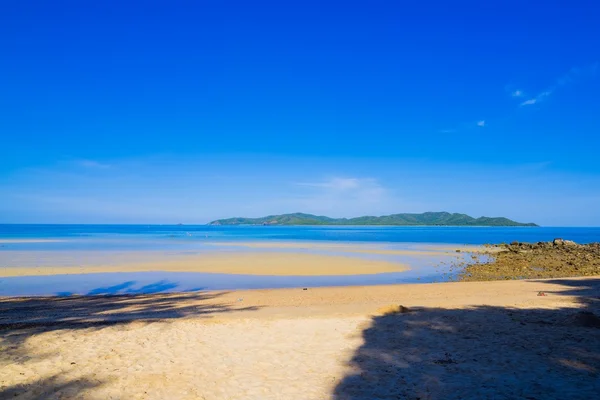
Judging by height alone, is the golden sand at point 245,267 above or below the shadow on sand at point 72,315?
below

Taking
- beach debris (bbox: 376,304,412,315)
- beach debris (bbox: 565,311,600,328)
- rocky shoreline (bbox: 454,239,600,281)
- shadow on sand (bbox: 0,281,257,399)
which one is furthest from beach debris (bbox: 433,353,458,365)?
rocky shoreline (bbox: 454,239,600,281)

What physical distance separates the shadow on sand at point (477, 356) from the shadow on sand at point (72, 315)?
211 inches

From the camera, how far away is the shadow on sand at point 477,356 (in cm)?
709

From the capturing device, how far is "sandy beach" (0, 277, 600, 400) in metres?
7.32

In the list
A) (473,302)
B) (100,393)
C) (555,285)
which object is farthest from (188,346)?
(555,285)

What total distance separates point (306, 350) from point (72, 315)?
918 centimetres

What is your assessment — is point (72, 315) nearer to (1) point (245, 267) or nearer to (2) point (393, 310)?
(2) point (393, 310)

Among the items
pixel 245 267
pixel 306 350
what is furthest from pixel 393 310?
pixel 245 267

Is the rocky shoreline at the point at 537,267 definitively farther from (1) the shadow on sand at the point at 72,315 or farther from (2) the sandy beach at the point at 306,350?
(1) the shadow on sand at the point at 72,315

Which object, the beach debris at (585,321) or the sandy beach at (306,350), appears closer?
the sandy beach at (306,350)

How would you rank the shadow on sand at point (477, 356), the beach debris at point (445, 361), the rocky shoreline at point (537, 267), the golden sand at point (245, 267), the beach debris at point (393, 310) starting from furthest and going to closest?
the golden sand at point (245, 267) < the rocky shoreline at point (537, 267) < the beach debris at point (393, 310) < the beach debris at point (445, 361) < the shadow on sand at point (477, 356)

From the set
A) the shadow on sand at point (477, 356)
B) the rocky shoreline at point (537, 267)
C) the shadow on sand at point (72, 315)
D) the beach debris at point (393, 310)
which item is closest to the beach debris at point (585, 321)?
the shadow on sand at point (477, 356)

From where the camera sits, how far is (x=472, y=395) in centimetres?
688

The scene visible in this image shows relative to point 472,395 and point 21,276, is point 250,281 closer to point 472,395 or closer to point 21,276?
point 21,276
